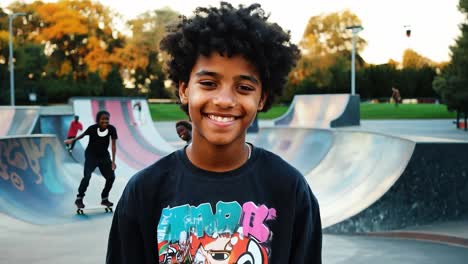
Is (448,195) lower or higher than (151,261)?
lower

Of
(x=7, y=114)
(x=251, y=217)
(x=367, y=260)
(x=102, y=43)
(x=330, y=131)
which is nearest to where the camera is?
(x=251, y=217)

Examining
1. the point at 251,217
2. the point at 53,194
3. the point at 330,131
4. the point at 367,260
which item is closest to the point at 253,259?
the point at 251,217

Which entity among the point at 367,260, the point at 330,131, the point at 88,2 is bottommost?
the point at 367,260

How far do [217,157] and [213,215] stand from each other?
0.66 feet

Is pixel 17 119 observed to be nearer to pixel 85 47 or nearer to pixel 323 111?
pixel 323 111

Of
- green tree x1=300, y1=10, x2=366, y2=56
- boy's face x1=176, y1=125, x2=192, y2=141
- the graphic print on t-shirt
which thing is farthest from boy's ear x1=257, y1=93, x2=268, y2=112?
green tree x1=300, y1=10, x2=366, y2=56

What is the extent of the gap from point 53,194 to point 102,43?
5386 centimetres

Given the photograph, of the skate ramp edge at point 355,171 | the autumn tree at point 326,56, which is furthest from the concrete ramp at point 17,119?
the autumn tree at point 326,56

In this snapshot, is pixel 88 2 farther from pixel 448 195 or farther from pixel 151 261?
pixel 151 261

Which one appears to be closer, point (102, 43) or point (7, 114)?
point (7, 114)

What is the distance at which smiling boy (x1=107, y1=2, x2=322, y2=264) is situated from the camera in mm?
1912

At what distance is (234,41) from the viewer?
194cm

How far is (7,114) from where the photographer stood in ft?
72.3

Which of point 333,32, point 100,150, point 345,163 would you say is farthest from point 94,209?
point 333,32
